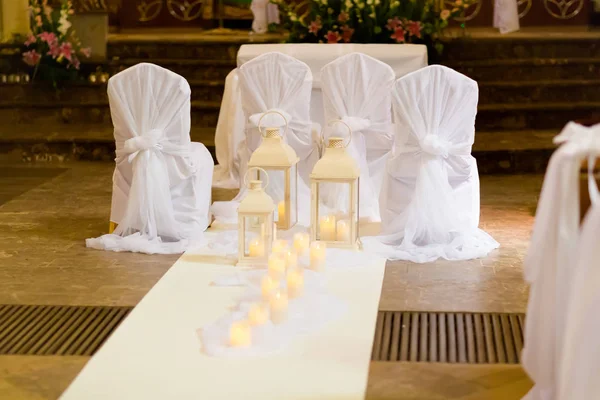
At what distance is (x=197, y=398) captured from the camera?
375 cm

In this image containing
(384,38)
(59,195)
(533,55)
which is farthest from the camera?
(533,55)

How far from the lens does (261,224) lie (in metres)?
5.38

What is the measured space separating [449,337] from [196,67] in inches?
254

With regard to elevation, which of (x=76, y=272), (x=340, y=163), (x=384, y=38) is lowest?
(x=76, y=272)

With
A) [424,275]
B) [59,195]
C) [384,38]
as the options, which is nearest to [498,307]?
[424,275]

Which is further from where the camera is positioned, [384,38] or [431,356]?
[384,38]

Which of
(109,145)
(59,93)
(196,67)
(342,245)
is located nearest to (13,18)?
(59,93)

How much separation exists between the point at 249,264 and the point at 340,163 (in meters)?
0.73

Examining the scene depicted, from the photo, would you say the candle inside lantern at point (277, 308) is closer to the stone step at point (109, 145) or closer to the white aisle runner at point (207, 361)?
the white aisle runner at point (207, 361)

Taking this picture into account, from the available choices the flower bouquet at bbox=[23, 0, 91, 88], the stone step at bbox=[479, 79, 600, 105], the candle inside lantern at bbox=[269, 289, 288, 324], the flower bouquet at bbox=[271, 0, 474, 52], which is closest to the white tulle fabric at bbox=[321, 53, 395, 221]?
the candle inside lantern at bbox=[269, 289, 288, 324]

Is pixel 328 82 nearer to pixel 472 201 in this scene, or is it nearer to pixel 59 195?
pixel 472 201

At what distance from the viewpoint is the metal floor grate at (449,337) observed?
4.28 meters

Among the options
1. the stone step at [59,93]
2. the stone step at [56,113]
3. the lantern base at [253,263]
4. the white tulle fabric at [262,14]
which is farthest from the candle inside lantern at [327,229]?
the white tulle fabric at [262,14]

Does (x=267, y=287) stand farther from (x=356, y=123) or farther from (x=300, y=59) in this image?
(x=300, y=59)
